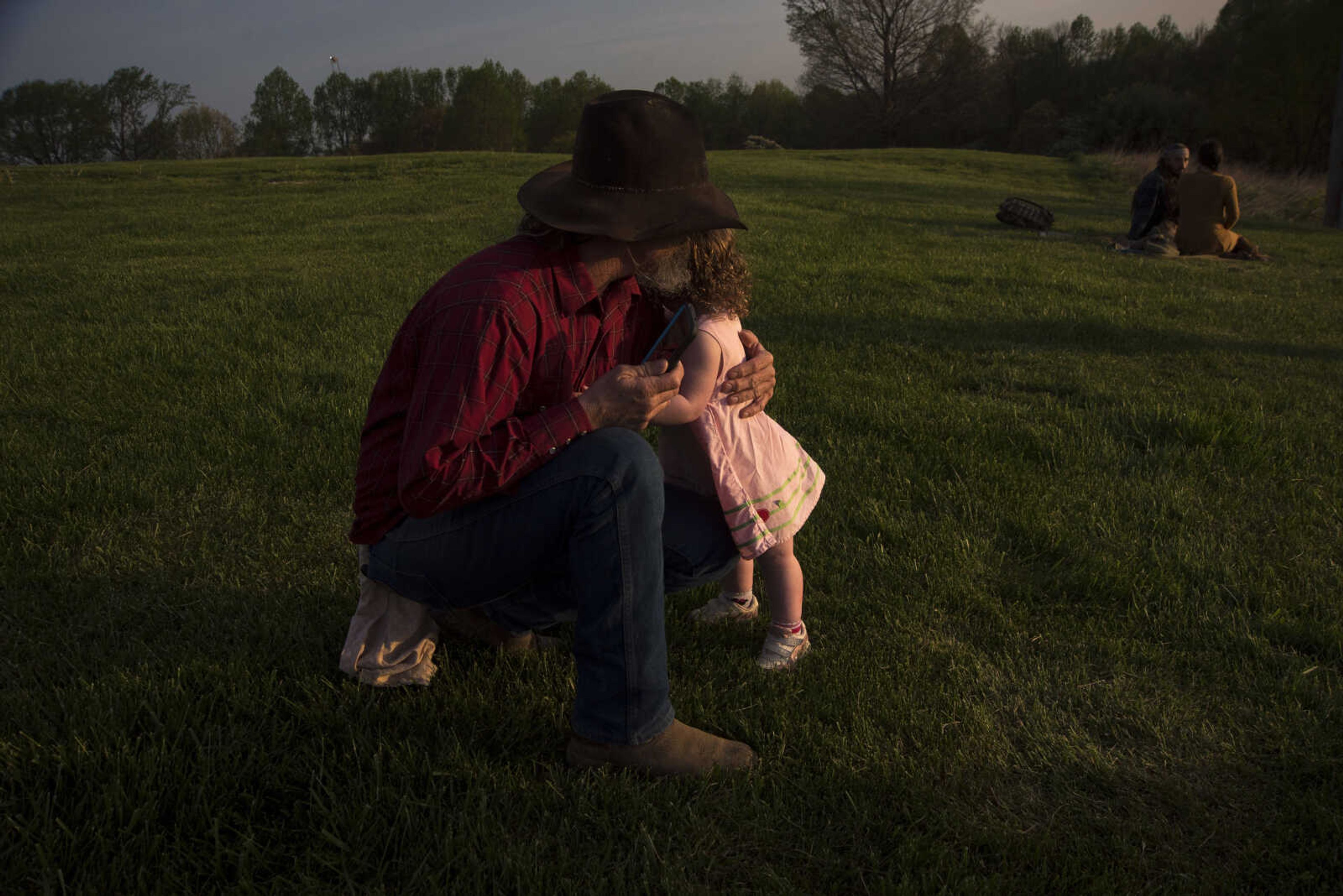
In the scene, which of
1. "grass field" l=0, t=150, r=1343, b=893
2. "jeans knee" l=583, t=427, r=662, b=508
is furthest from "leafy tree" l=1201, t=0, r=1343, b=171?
"jeans knee" l=583, t=427, r=662, b=508

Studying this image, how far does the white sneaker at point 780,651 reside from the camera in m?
2.83

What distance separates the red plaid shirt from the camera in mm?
2037

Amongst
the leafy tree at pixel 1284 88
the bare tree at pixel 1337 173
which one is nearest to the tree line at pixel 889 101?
the leafy tree at pixel 1284 88

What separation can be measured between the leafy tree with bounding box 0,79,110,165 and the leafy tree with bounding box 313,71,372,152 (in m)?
29.3

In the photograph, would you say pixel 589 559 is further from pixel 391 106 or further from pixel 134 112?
pixel 391 106

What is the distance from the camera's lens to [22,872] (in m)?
1.93

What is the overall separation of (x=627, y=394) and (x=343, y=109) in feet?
284

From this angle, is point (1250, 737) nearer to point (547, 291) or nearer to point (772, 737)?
point (772, 737)

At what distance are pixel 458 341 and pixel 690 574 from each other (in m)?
1.06

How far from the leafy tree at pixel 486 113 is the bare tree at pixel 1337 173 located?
58.2 m

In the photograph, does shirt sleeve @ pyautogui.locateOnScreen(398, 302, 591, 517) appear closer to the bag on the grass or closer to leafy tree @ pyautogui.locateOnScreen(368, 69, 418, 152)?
the bag on the grass

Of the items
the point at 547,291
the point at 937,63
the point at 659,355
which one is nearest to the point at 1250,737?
the point at 659,355

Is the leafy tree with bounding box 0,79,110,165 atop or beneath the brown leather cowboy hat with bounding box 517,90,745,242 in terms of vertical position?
atop

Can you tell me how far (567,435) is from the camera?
7.08 feet
